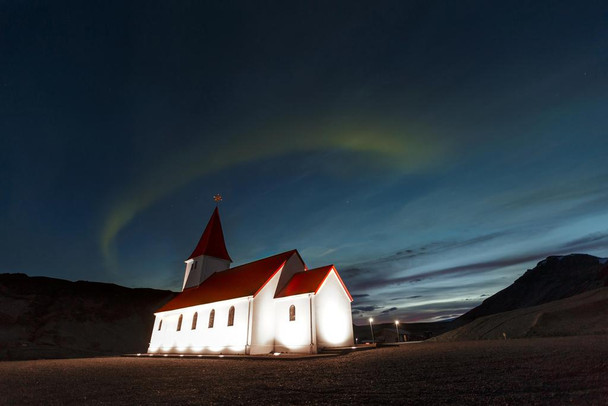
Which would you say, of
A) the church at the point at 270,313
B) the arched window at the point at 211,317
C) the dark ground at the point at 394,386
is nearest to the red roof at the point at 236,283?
the church at the point at 270,313

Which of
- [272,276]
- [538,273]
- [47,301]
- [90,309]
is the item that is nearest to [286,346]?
[272,276]

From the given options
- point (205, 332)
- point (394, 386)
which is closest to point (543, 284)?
point (205, 332)

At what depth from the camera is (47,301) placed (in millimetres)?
54531

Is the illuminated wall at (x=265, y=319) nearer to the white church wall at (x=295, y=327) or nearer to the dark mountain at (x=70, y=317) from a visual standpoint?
the white church wall at (x=295, y=327)

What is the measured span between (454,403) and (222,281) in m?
26.5

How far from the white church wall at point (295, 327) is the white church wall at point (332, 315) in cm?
61

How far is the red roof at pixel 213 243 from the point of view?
35688mm

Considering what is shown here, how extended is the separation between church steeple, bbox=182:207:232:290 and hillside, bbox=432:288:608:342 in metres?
24.6

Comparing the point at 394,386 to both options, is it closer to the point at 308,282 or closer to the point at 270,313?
the point at 308,282

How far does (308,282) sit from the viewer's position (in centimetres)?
2211

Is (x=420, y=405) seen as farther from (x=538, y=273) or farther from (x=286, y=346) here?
(x=538, y=273)

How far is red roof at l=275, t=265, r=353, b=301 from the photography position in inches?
833

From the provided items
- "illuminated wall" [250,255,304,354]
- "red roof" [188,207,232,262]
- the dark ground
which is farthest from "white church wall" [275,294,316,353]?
"red roof" [188,207,232,262]

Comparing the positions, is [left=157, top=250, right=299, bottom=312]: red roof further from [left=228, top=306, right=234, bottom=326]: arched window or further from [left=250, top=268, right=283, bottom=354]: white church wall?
[left=228, top=306, right=234, bottom=326]: arched window
